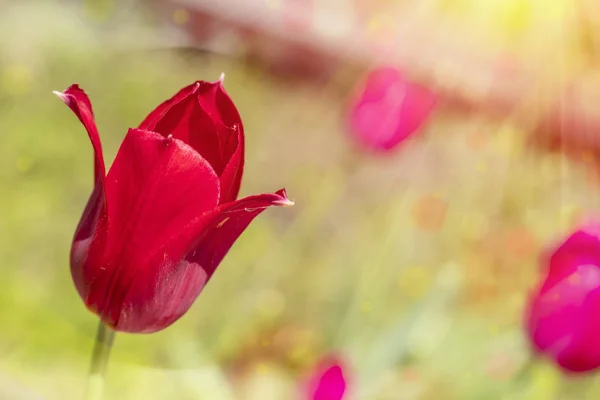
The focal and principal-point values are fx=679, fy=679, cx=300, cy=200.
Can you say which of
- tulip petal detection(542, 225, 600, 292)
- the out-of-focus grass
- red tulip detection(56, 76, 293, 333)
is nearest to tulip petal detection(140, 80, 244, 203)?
red tulip detection(56, 76, 293, 333)

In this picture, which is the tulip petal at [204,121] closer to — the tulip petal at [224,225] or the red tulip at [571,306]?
the tulip petal at [224,225]

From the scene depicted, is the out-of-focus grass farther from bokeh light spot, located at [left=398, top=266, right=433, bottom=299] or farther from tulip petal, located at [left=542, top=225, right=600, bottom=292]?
tulip petal, located at [left=542, top=225, right=600, bottom=292]

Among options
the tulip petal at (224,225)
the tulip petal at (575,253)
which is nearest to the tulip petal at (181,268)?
the tulip petal at (224,225)

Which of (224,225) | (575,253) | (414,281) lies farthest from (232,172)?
(414,281)

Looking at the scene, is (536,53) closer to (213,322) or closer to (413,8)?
(413,8)

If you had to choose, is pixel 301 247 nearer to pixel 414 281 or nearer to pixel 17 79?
pixel 414 281

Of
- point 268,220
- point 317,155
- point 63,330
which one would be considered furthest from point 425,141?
point 63,330
